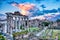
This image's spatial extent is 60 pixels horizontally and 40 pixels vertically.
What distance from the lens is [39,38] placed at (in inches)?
99.5

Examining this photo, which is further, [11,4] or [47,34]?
[11,4]

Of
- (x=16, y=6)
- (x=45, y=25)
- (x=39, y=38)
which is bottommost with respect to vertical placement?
(x=39, y=38)

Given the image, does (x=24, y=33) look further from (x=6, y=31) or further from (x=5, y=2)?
(x=5, y=2)

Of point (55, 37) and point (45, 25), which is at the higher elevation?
point (45, 25)

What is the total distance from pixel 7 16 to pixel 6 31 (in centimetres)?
22

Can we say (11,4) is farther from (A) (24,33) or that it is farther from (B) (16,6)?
(A) (24,33)

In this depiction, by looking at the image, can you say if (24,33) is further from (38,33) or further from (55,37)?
(55,37)

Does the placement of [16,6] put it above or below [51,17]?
above

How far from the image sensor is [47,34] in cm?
251

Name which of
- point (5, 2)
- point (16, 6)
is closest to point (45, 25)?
point (16, 6)

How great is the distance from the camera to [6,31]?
262 centimetres

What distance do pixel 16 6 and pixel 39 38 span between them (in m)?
0.58

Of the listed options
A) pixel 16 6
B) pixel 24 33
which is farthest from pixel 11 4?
pixel 24 33

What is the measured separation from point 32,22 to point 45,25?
0.19m
